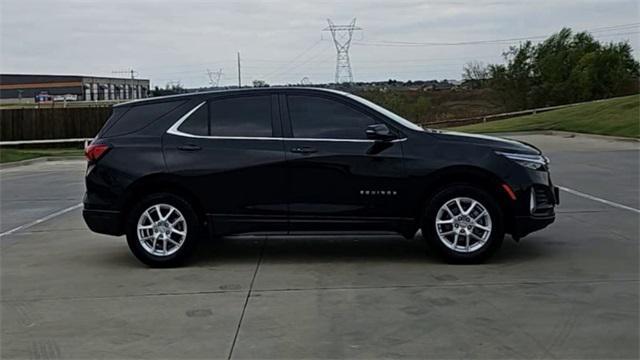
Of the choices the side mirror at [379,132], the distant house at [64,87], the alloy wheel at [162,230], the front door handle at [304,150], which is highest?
the distant house at [64,87]

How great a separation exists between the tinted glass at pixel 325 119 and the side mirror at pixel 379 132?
0.40ft

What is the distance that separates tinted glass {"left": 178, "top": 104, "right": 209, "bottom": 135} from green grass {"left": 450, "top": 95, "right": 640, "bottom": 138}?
20.7 m

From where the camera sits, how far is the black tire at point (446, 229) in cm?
746

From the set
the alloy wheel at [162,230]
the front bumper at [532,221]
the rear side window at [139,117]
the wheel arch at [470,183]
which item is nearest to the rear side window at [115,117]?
the rear side window at [139,117]

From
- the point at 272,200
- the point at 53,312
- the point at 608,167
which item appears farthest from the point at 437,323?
the point at 608,167

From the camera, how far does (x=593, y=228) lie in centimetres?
930

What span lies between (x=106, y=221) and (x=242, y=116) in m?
1.73

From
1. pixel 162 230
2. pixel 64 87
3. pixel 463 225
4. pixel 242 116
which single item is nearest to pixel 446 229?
pixel 463 225

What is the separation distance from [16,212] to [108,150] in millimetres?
5371

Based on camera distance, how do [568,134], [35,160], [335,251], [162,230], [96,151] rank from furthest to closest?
[568,134]
[35,160]
[335,251]
[96,151]
[162,230]

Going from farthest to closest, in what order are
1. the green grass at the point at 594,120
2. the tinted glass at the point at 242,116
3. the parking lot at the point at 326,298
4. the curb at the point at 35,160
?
the green grass at the point at 594,120 < the curb at the point at 35,160 < the tinted glass at the point at 242,116 < the parking lot at the point at 326,298

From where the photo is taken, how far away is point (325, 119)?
7.75 meters

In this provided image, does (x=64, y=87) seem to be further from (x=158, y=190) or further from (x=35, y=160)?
(x=158, y=190)

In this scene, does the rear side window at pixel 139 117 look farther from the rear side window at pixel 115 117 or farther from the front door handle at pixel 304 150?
the front door handle at pixel 304 150
